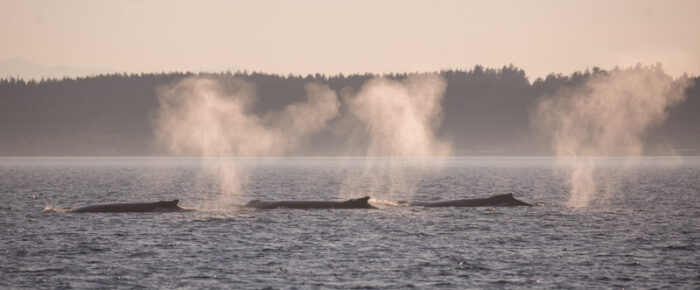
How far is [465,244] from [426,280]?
407 inches

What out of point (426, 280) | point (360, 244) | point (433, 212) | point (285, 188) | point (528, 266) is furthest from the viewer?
point (285, 188)

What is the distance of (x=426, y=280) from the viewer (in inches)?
1442

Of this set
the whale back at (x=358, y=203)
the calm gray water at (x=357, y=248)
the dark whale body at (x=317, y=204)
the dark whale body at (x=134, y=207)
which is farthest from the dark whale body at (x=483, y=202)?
the dark whale body at (x=134, y=207)

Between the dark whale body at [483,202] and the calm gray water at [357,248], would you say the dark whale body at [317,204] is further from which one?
the dark whale body at [483,202]

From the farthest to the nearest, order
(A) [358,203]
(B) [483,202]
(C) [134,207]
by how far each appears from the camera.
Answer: (B) [483,202] < (A) [358,203] < (C) [134,207]

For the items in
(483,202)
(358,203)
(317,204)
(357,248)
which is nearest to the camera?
(357,248)

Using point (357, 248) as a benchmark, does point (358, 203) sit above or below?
above

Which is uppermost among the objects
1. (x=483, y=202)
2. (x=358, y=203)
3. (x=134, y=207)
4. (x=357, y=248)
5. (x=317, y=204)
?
(x=483, y=202)

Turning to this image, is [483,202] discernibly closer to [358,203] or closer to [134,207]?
[358,203]

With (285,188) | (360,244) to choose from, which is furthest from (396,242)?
(285,188)

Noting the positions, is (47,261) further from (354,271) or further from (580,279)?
(580,279)

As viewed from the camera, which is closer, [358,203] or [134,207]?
[134,207]

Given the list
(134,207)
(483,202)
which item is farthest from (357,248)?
(483,202)

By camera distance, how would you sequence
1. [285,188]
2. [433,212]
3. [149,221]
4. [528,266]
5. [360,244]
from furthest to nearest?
[285,188]
[433,212]
[149,221]
[360,244]
[528,266]
